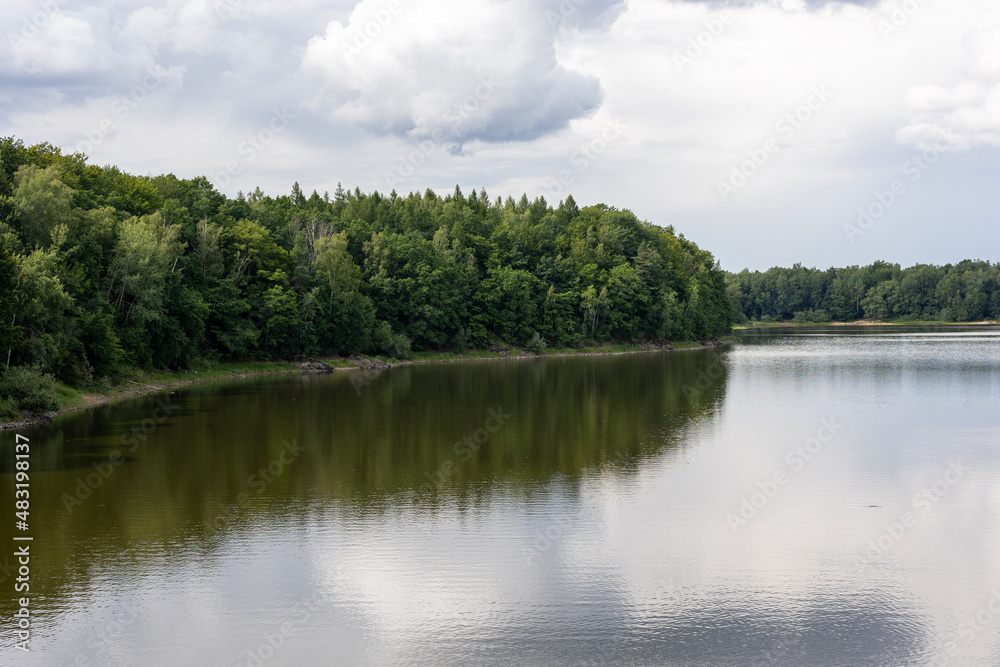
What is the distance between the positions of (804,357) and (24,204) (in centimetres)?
7796

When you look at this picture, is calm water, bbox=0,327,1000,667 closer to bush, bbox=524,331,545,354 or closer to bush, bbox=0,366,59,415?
bush, bbox=0,366,59,415

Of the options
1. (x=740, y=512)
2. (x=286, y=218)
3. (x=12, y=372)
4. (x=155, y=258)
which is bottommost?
(x=740, y=512)

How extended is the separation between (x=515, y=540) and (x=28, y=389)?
30.5 metres

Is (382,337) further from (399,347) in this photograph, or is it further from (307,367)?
(307,367)

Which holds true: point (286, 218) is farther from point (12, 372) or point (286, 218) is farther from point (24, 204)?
point (12, 372)

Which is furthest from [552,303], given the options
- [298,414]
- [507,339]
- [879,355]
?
[298,414]

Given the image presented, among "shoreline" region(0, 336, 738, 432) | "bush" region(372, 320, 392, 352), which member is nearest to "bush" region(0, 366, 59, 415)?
"shoreline" region(0, 336, 738, 432)

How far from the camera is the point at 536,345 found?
106m

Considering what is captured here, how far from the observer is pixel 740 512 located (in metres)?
23.2

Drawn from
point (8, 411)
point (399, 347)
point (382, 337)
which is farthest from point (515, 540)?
point (399, 347)

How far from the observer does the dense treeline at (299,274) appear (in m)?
50.1

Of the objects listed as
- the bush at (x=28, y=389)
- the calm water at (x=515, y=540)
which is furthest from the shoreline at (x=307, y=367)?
the calm water at (x=515, y=540)

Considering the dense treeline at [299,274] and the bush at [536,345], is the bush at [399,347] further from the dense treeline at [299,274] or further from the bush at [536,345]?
the bush at [536,345]

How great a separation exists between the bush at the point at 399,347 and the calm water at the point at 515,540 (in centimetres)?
4572
